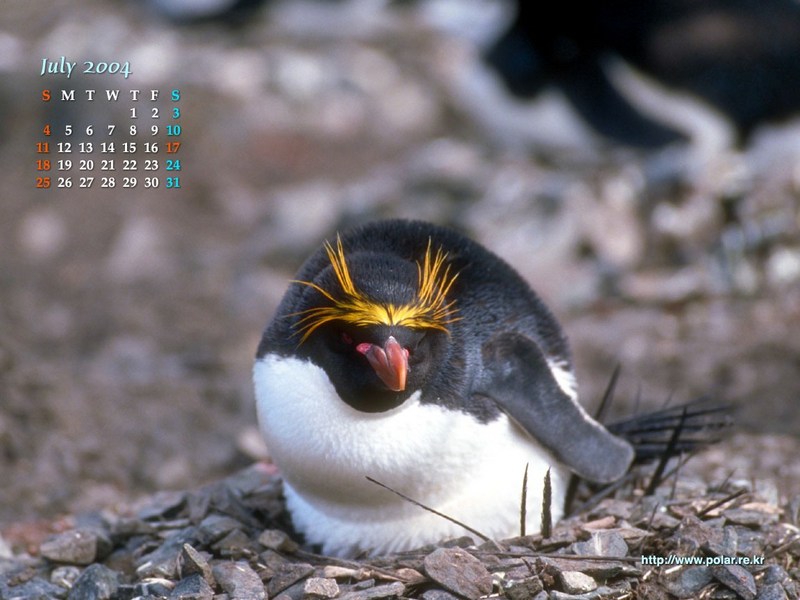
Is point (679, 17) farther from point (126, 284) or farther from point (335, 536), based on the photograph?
point (335, 536)

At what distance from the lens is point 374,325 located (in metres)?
2.40

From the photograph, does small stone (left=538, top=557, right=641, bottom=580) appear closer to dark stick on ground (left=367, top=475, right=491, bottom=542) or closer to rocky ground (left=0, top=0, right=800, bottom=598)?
rocky ground (left=0, top=0, right=800, bottom=598)

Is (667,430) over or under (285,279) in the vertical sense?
under

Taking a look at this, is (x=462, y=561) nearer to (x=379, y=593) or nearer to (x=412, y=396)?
(x=379, y=593)

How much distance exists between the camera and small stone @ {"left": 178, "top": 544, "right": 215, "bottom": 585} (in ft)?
8.13

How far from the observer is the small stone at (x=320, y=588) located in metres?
2.36

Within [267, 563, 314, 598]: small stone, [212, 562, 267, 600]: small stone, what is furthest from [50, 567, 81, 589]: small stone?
[267, 563, 314, 598]: small stone

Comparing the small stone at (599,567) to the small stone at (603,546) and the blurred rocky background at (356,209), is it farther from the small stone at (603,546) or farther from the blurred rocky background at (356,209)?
the blurred rocky background at (356,209)

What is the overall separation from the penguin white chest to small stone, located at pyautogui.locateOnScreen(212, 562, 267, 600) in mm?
278

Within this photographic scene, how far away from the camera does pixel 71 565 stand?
2.79 m

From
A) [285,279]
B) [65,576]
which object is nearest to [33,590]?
[65,576]

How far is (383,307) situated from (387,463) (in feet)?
1.28

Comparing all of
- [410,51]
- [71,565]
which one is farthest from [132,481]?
[410,51]

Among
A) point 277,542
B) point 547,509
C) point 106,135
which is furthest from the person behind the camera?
point 106,135
